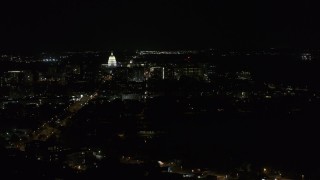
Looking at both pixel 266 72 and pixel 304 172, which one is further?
pixel 266 72

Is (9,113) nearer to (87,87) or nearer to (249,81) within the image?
(87,87)

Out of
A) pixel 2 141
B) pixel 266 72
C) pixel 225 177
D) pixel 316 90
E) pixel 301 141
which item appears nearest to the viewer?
pixel 225 177

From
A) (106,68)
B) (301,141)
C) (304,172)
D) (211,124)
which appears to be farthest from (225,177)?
(106,68)

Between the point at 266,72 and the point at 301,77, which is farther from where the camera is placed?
the point at 266,72

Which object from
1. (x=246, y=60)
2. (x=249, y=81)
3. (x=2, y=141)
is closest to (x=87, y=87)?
(x=249, y=81)

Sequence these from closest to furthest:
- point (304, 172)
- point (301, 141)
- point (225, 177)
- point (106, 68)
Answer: point (225, 177) → point (304, 172) → point (301, 141) → point (106, 68)

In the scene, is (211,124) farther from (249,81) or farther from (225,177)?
(249,81)

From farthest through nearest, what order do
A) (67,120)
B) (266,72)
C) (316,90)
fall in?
(266,72) → (316,90) → (67,120)

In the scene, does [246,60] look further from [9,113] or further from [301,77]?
[9,113]

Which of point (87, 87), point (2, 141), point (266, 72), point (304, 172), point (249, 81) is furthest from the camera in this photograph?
point (266, 72)
